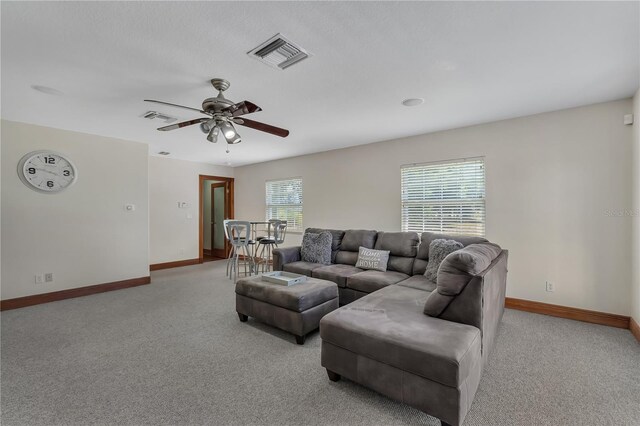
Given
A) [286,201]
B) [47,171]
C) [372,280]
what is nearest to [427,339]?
[372,280]

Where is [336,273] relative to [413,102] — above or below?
below

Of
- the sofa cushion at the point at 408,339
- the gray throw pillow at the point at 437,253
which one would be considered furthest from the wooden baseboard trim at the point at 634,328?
the sofa cushion at the point at 408,339

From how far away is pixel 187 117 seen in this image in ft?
12.1

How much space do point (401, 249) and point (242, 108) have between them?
2.74m

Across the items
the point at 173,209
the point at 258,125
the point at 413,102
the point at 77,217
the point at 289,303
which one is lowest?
the point at 289,303

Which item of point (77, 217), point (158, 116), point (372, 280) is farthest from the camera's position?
point (77, 217)

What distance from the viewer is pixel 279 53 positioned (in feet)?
7.29

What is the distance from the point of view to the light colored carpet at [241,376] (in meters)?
1.78

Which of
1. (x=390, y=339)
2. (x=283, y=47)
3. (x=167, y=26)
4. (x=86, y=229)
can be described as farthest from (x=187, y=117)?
(x=390, y=339)

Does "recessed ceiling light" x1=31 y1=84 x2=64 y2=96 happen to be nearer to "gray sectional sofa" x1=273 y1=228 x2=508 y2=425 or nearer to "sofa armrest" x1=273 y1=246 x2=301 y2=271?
"sofa armrest" x1=273 y1=246 x2=301 y2=271

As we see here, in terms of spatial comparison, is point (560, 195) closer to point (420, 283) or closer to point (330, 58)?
point (420, 283)

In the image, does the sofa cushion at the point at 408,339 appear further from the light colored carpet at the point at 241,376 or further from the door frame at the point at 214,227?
the door frame at the point at 214,227

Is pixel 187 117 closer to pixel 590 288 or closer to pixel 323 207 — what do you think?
pixel 323 207

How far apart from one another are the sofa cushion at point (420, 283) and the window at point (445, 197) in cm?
129
